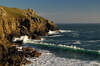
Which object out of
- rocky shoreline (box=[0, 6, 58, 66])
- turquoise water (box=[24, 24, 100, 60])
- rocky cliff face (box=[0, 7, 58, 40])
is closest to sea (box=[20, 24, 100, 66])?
turquoise water (box=[24, 24, 100, 60])

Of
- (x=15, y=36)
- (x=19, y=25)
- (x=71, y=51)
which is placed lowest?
(x=71, y=51)

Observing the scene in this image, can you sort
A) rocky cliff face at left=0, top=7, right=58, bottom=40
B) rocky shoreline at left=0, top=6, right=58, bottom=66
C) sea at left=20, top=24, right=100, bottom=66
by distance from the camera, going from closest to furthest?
rocky shoreline at left=0, top=6, right=58, bottom=66, sea at left=20, top=24, right=100, bottom=66, rocky cliff face at left=0, top=7, right=58, bottom=40

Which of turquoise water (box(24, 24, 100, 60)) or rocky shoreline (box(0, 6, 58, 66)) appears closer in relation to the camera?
rocky shoreline (box(0, 6, 58, 66))

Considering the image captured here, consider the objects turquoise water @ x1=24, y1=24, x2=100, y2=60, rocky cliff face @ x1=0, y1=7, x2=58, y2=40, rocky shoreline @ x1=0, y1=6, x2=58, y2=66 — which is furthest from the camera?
rocky cliff face @ x1=0, y1=7, x2=58, y2=40

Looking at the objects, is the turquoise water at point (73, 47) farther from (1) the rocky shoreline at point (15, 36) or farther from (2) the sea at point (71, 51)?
(1) the rocky shoreline at point (15, 36)

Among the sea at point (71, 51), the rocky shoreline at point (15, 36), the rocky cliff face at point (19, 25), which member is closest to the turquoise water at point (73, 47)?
the sea at point (71, 51)

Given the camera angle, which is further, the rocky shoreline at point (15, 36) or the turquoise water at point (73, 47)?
the turquoise water at point (73, 47)

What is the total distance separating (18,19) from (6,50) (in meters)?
63.9

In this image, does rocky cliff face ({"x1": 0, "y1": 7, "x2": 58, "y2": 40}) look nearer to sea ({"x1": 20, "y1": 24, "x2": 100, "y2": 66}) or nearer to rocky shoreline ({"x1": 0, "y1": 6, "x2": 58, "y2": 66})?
rocky shoreline ({"x1": 0, "y1": 6, "x2": 58, "y2": 66})

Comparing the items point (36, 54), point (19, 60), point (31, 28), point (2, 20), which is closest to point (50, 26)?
point (31, 28)

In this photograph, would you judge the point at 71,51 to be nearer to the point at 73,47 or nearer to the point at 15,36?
the point at 73,47

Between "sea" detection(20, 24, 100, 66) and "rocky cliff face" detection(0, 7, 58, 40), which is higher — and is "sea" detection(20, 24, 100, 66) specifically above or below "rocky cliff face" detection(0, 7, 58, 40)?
below

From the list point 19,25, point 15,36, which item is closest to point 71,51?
point 15,36

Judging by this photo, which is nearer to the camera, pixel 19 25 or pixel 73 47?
pixel 73 47
